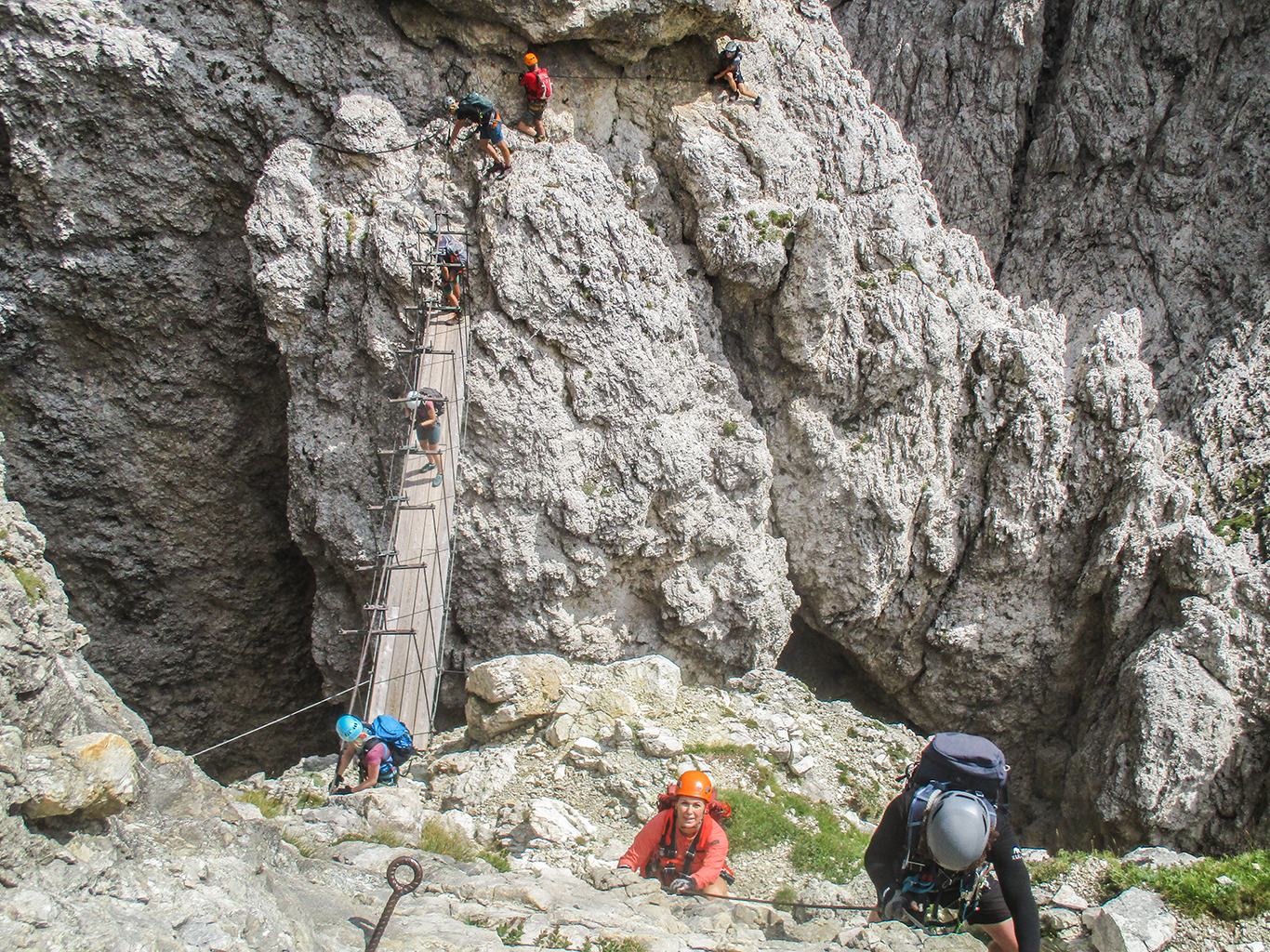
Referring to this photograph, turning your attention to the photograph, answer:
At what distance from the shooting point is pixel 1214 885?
22.5 ft

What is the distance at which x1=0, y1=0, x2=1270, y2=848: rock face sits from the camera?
12453mm

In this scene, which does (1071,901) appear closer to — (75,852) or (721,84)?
(75,852)

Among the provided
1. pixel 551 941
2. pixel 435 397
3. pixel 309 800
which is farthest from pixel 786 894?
pixel 435 397

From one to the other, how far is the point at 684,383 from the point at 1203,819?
10.3m

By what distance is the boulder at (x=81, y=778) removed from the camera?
13.1 ft

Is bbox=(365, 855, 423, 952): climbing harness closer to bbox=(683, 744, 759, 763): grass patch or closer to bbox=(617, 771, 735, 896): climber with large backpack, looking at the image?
bbox=(617, 771, 735, 896): climber with large backpack

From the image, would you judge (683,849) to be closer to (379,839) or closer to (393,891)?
(393,891)

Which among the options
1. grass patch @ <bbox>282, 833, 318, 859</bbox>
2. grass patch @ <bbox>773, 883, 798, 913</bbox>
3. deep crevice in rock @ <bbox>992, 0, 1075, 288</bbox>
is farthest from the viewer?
deep crevice in rock @ <bbox>992, 0, 1075, 288</bbox>

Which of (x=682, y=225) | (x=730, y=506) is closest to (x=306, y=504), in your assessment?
(x=730, y=506)

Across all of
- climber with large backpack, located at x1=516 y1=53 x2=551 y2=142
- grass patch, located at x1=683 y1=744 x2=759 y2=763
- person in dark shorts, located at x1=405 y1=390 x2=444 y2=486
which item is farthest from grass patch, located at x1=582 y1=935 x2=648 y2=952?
climber with large backpack, located at x1=516 y1=53 x2=551 y2=142

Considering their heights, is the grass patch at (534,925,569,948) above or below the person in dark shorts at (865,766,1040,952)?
below

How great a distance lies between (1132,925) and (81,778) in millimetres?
7416

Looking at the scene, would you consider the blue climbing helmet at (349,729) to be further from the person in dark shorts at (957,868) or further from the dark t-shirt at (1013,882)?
the dark t-shirt at (1013,882)

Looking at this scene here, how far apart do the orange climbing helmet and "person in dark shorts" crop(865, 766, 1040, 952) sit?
159cm
